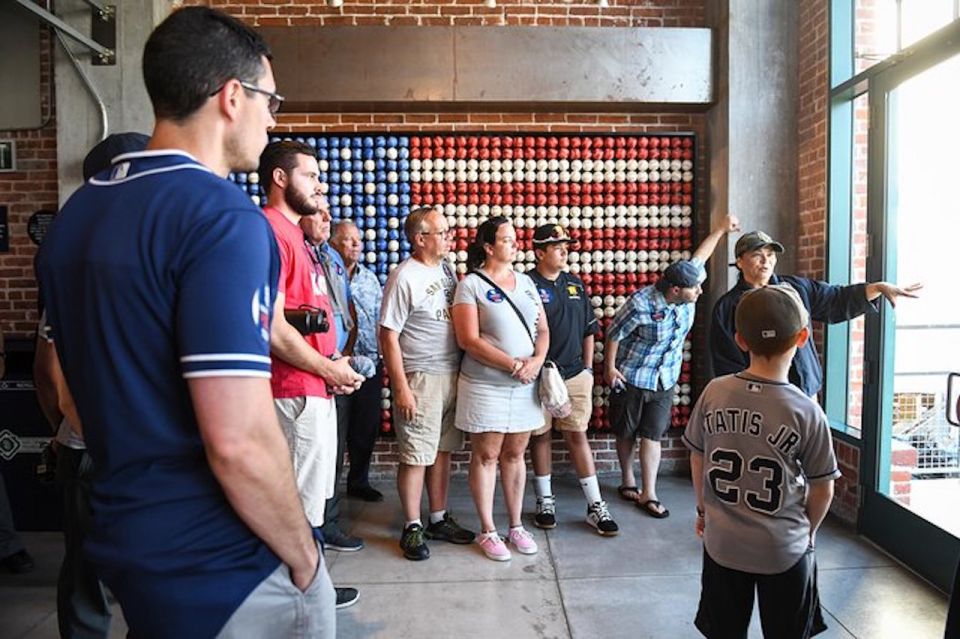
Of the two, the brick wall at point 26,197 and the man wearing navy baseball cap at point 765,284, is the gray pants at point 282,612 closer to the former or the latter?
the man wearing navy baseball cap at point 765,284

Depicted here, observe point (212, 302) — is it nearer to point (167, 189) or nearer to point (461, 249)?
point (167, 189)

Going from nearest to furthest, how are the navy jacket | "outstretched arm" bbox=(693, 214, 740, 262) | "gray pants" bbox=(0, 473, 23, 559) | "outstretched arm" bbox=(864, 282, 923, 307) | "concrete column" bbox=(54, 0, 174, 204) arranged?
1. "outstretched arm" bbox=(864, 282, 923, 307)
2. "gray pants" bbox=(0, 473, 23, 559)
3. the navy jacket
4. "outstretched arm" bbox=(693, 214, 740, 262)
5. "concrete column" bbox=(54, 0, 174, 204)

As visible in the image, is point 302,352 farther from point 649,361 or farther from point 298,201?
point 649,361

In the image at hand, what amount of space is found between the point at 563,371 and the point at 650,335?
0.58m

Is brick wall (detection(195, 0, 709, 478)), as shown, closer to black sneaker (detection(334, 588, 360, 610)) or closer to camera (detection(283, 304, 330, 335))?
black sneaker (detection(334, 588, 360, 610))

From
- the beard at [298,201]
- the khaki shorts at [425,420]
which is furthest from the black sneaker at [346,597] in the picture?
the beard at [298,201]

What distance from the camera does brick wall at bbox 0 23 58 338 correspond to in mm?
4848

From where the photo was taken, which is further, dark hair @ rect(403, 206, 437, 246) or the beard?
dark hair @ rect(403, 206, 437, 246)

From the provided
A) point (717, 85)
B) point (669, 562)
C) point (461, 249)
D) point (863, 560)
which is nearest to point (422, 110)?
point (461, 249)

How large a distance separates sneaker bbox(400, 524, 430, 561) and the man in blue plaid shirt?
1461 mm

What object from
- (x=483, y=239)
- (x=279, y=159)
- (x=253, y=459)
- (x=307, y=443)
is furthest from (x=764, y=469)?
(x=483, y=239)

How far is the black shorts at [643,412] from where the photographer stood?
14.4ft

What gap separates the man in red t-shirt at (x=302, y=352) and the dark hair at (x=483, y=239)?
122cm

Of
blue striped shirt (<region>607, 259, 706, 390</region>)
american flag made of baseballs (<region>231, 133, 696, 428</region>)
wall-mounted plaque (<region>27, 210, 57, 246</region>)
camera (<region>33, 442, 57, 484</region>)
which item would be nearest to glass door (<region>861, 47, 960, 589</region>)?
blue striped shirt (<region>607, 259, 706, 390</region>)
